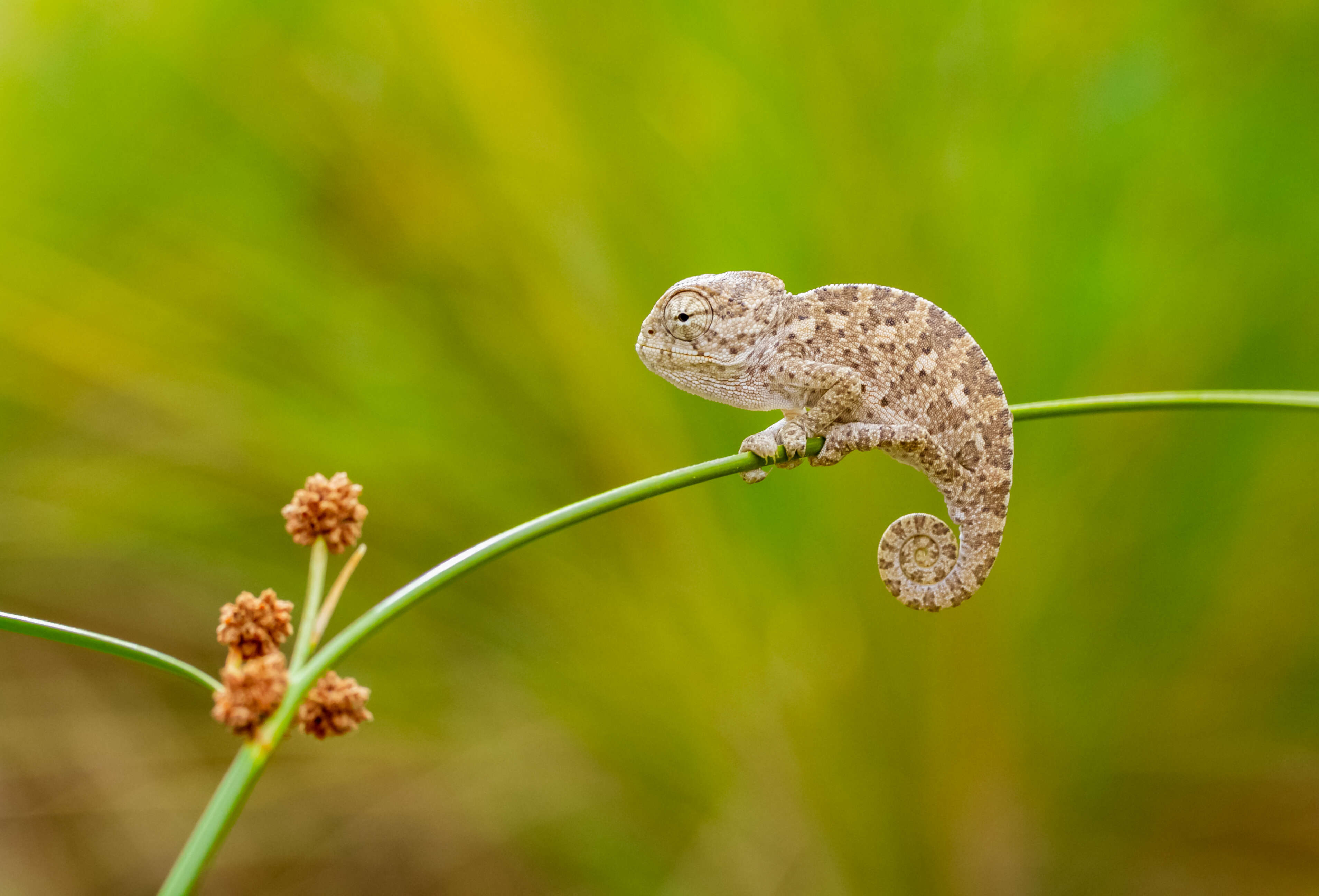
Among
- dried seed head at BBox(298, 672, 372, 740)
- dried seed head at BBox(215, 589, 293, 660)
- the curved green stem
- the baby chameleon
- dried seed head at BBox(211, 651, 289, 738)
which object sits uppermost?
the baby chameleon

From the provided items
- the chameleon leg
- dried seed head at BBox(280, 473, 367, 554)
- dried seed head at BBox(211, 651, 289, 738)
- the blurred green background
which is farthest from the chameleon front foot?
the blurred green background

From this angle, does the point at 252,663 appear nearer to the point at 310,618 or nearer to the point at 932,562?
the point at 310,618

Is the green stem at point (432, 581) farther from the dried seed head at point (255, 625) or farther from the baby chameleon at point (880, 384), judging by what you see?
the baby chameleon at point (880, 384)

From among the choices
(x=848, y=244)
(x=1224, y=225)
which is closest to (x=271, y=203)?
(x=848, y=244)

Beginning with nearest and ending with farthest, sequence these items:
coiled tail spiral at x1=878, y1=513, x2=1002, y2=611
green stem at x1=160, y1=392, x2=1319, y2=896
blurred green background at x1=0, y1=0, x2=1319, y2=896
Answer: green stem at x1=160, y1=392, x2=1319, y2=896 → coiled tail spiral at x1=878, y1=513, x2=1002, y2=611 → blurred green background at x1=0, y1=0, x2=1319, y2=896

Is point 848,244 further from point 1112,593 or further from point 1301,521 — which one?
point 1301,521

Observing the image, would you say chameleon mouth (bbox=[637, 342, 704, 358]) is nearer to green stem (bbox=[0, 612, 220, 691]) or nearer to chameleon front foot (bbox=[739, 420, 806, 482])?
chameleon front foot (bbox=[739, 420, 806, 482])
